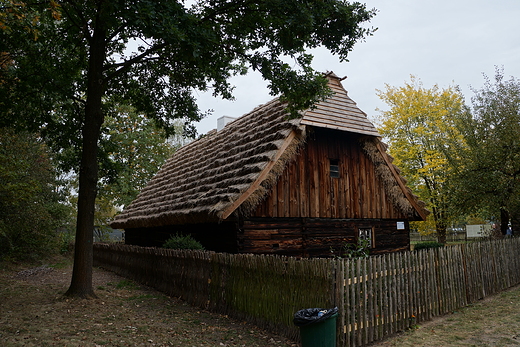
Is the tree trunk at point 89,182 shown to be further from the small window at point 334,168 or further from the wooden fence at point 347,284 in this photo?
the small window at point 334,168

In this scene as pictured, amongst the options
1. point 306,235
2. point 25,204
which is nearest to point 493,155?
point 306,235

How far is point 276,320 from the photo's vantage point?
24.9 feet

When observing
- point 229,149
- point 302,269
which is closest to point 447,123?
point 229,149

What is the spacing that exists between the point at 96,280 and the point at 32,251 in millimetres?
8074

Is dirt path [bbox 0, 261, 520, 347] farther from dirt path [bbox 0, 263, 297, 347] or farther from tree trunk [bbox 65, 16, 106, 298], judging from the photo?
tree trunk [bbox 65, 16, 106, 298]

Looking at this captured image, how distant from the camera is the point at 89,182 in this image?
395 inches

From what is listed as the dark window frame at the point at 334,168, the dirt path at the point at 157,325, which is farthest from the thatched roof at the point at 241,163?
the dirt path at the point at 157,325

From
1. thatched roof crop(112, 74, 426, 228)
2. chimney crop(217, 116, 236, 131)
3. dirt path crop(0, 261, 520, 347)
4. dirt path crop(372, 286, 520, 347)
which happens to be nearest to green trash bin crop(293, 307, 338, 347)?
dirt path crop(0, 261, 520, 347)

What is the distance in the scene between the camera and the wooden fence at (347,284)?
22.5 feet

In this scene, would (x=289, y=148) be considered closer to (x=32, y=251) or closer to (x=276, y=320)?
(x=276, y=320)

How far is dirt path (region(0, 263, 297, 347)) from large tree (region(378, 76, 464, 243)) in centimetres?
2060

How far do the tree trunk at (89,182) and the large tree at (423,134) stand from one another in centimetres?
2123

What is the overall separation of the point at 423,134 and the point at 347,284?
2287cm

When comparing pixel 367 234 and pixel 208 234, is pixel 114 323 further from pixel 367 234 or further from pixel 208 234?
pixel 367 234
